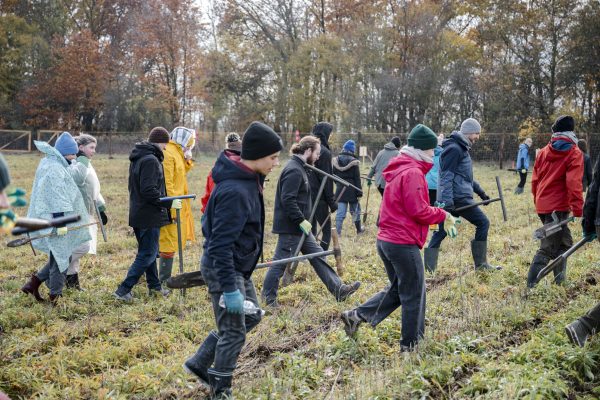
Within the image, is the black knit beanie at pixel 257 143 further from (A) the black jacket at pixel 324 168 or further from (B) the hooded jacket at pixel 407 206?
(A) the black jacket at pixel 324 168

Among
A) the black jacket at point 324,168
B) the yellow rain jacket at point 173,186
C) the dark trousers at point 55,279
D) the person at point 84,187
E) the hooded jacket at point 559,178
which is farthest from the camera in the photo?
the black jacket at point 324,168

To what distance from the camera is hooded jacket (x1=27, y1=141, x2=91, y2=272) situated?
6508 millimetres

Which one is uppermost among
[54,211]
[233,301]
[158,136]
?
[158,136]

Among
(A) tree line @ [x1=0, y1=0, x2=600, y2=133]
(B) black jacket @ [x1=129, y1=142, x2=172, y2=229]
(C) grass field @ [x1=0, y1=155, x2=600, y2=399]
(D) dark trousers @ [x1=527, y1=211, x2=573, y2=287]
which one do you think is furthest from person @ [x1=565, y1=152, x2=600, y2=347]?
(A) tree line @ [x1=0, y1=0, x2=600, y2=133]

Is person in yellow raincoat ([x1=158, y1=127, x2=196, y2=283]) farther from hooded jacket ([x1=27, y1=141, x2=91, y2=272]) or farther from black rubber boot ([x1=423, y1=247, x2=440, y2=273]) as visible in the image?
black rubber boot ([x1=423, y1=247, x2=440, y2=273])

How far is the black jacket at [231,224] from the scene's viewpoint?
150 inches

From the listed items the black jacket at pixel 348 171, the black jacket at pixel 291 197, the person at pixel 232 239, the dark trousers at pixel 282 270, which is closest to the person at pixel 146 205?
the black jacket at pixel 291 197

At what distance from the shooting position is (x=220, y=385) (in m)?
4.00

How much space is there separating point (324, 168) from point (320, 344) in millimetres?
4161

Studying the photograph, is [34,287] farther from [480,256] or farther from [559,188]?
[559,188]

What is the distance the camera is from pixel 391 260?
471 centimetres

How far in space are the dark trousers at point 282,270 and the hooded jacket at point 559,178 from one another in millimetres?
2521

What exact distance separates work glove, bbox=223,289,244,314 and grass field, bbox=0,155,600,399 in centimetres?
68

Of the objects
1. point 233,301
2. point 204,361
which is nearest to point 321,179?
point 204,361
